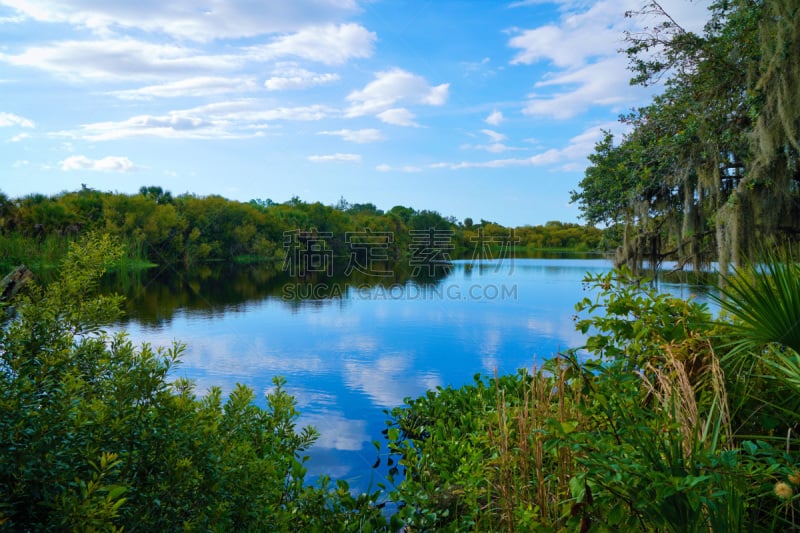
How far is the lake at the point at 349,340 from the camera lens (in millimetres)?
7677

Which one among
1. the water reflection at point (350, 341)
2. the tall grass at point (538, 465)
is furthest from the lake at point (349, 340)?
the tall grass at point (538, 465)

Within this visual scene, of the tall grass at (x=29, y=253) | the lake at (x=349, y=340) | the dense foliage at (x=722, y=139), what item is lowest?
the lake at (x=349, y=340)

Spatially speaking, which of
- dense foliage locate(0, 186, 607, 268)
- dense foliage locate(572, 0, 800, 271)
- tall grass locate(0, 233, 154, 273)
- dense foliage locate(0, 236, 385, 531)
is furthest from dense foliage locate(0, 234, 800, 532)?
dense foliage locate(0, 186, 607, 268)

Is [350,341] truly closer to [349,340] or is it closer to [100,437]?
[349,340]

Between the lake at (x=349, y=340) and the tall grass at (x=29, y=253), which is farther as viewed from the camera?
the tall grass at (x=29, y=253)

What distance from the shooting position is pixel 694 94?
27.4 feet

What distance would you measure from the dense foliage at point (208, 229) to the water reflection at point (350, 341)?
443 inches

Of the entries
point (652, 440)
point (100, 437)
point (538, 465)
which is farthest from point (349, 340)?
point (100, 437)

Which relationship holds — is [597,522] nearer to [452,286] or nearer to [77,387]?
[77,387]

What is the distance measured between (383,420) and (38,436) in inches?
248

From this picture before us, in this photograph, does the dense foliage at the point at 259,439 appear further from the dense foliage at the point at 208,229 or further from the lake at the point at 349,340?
the dense foliage at the point at 208,229

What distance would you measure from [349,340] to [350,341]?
0.38 feet

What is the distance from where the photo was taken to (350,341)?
12.7 metres

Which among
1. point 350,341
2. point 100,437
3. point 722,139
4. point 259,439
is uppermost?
point 722,139
